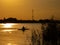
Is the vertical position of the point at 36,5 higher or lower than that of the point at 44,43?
higher

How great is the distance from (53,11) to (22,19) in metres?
0.46

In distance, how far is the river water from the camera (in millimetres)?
2900

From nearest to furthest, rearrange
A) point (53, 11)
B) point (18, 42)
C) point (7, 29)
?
point (18, 42)
point (7, 29)
point (53, 11)

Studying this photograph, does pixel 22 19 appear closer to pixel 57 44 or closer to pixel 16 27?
pixel 16 27

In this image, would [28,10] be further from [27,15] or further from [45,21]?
[45,21]

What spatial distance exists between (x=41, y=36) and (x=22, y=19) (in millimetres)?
438

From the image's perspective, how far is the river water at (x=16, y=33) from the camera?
114 inches

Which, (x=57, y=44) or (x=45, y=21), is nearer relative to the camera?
(x=57, y=44)

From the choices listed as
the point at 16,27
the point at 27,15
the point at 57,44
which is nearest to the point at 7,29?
the point at 16,27

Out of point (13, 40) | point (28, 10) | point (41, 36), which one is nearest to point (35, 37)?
point (41, 36)

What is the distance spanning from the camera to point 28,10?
329cm

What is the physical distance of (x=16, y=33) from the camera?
120 inches

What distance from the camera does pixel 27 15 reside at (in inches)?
129

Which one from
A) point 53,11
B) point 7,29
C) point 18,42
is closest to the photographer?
point 18,42
